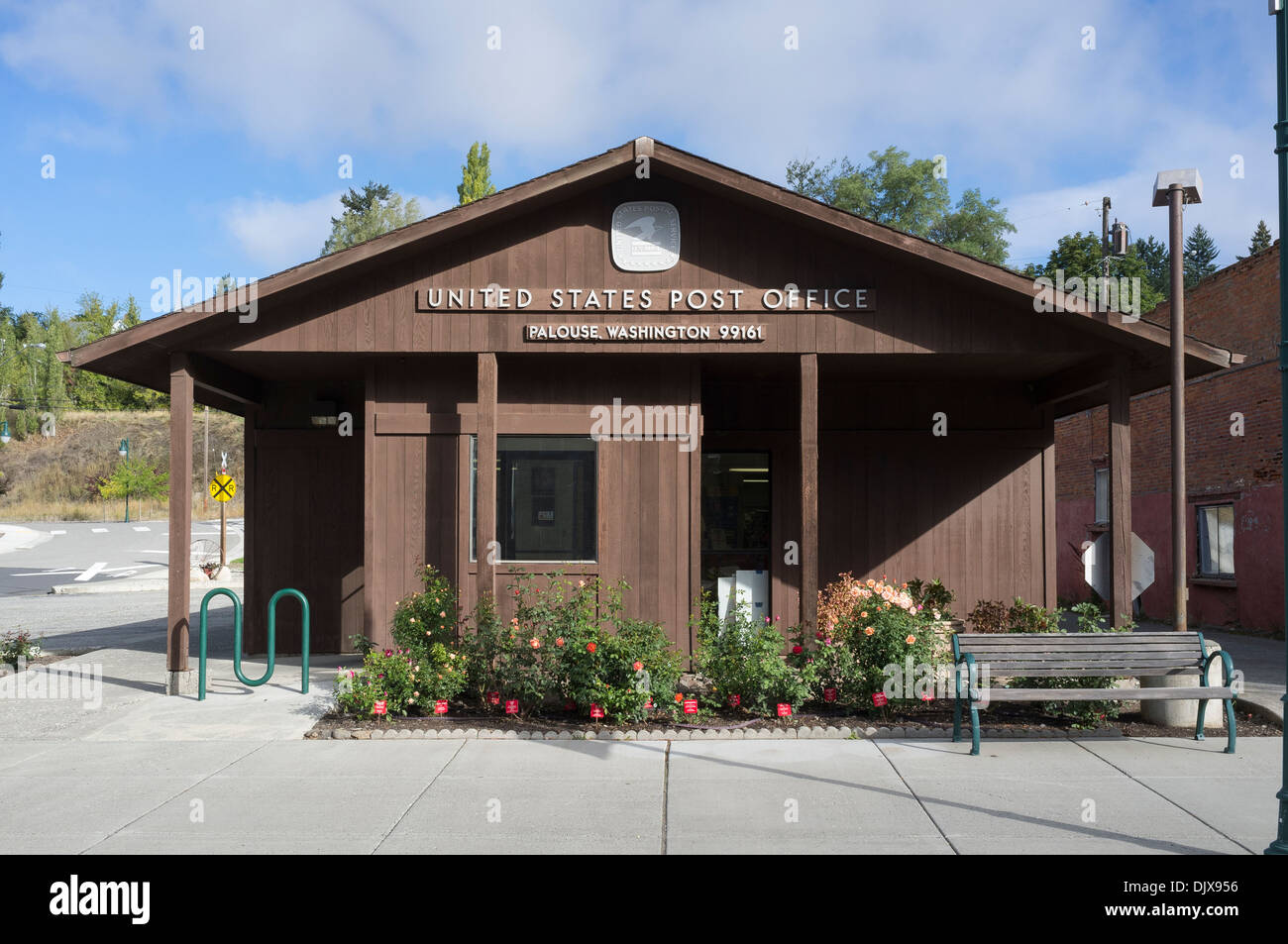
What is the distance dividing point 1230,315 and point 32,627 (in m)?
20.6

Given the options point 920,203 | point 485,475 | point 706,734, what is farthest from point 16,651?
point 920,203

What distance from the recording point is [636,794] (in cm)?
646

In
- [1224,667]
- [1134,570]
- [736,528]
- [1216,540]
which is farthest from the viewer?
[1216,540]

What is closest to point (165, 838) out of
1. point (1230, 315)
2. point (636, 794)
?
point (636, 794)

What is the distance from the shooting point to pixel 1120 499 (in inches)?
373

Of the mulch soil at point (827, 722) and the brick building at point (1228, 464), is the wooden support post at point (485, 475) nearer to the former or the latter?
the mulch soil at point (827, 722)

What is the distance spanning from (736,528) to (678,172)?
4451 millimetres

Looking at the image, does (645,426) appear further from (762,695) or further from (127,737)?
(127,737)

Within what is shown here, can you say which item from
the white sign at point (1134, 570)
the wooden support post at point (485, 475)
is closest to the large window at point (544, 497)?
the wooden support post at point (485, 475)

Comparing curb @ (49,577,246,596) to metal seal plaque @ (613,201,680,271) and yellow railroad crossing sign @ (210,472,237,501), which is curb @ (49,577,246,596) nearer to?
yellow railroad crossing sign @ (210,472,237,501)

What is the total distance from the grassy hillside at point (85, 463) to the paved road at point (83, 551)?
644cm

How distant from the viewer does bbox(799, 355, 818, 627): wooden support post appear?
9211 millimetres

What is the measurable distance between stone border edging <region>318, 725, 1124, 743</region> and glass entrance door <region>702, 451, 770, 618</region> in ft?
12.6

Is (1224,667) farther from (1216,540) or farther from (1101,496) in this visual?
(1101,496)
